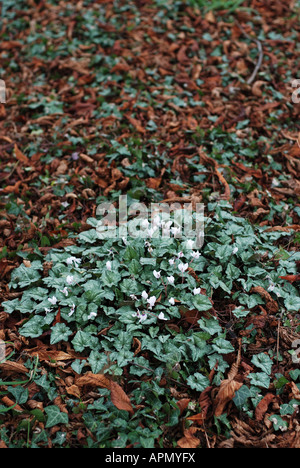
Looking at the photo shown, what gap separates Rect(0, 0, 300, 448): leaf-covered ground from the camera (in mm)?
1870

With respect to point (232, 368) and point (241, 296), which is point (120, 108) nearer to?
point (241, 296)

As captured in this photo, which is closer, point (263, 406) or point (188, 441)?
point (188, 441)

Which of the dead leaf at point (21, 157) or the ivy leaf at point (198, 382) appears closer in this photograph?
the ivy leaf at point (198, 382)

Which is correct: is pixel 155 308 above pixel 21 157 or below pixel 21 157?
below

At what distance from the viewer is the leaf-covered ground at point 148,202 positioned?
1.87 meters

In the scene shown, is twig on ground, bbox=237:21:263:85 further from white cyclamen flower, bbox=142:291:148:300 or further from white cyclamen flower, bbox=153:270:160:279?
white cyclamen flower, bbox=142:291:148:300

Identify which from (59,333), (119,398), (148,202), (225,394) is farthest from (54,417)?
(148,202)

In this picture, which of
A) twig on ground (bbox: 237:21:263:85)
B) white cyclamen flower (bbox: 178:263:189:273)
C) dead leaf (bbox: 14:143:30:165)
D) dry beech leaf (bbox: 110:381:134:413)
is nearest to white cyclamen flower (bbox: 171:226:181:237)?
white cyclamen flower (bbox: 178:263:189:273)

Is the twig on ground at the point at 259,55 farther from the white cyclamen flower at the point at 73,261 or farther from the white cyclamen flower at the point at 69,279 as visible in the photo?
the white cyclamen flower at the point at 69,279

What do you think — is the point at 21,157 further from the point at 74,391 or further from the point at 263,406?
the point at 263,406

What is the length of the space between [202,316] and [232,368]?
0.99 ft

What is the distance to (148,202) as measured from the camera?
2.85 m

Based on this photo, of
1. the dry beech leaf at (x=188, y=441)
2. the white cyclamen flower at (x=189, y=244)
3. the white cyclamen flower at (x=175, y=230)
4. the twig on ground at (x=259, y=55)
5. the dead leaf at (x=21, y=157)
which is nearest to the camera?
the dry beech leaf at (x=188, y=441)

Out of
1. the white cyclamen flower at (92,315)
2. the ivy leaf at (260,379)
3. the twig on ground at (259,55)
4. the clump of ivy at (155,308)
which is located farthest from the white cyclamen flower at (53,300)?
the twig on ground at (259,55)
